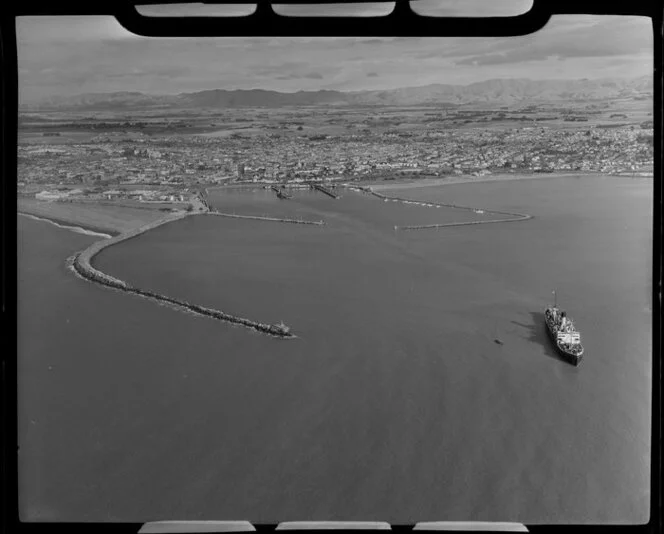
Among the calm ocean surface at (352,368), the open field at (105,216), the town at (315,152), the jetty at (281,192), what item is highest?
the town at (315,152)

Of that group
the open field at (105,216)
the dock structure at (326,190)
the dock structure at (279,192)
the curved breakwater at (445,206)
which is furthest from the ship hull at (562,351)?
the open field at (105,216)

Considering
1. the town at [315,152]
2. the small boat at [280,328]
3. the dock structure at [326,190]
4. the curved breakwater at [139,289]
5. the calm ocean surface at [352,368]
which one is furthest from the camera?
the small boat at [280,328]

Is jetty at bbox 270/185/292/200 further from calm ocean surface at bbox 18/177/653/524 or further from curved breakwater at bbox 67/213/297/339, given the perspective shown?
curved breakwater at bbox 67/213/297/339

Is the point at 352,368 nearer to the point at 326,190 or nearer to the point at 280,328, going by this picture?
the point at 280,328


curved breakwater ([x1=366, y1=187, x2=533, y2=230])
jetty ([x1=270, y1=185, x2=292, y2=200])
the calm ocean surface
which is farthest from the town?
curved breakwater ([x1=366, y1=187, x2=533, y2=230])

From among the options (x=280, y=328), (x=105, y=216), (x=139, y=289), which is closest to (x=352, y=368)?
(x=280, y=328)

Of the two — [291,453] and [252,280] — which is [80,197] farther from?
[291,453]

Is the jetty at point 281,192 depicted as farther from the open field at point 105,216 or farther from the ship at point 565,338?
the ship at point 565,338
